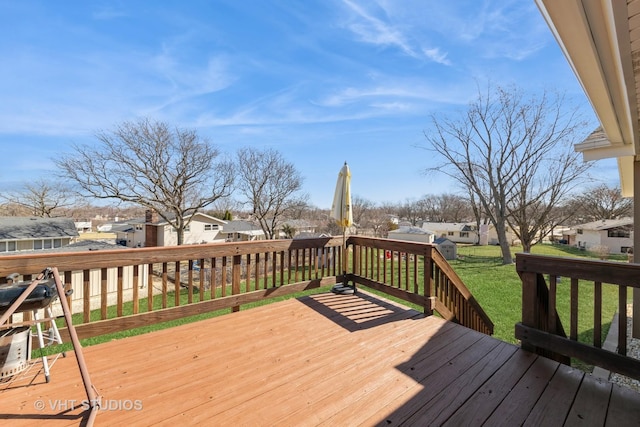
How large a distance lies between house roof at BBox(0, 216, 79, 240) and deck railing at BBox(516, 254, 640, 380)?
21933 millimetres

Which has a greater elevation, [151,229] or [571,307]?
[571,307]

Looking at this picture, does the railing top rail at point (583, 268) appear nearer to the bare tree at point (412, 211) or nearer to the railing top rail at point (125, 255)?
the railing top rail at point (125, 255)

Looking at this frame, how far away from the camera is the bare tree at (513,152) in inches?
589

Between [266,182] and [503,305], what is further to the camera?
[266,182]

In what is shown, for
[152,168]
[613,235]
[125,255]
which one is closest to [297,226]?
[152,168]

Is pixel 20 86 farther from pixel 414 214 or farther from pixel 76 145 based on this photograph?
A: pixel 414 214

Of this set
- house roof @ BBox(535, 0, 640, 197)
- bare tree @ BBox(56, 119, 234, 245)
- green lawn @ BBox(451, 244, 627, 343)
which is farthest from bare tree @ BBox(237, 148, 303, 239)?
house roof @ BBox(535, 0, 640, 197)

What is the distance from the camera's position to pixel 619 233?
1086 inches

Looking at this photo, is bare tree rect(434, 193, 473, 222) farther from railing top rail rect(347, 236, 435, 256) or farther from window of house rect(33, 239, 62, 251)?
window of house rect(33, 239, 62, 251)

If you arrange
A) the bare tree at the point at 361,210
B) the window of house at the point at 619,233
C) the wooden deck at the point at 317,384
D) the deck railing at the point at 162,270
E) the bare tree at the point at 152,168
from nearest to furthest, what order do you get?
the wooden deck at the point at 317,384 → the deck railing at the point at 162,270 → the bare tree at the point at 152,168 → the window of house at the point at 619,233 → the bare tree at the point at 361,210

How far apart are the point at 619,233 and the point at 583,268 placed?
3751 centimetres

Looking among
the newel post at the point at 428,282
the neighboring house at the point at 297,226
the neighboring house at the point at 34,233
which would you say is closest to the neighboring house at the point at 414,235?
the neighboring house at the point at 297,226

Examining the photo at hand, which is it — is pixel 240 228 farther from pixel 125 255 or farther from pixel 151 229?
pixel 125 255

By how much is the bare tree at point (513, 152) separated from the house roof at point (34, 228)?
23.2m
